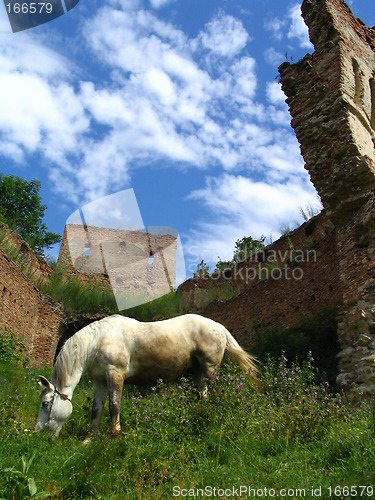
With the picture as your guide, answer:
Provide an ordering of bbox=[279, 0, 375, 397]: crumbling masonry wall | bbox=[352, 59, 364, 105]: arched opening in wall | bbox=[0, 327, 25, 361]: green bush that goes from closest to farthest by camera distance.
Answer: bbox=[279, 0, 375, 397]: crumbling masonry wall < bbox=[352, 59, 364, 105]: arched opening in wall < bbox=[0, 327, 25, 361]: green bush

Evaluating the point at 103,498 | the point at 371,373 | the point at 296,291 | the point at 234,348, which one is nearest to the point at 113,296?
the point at 296,291

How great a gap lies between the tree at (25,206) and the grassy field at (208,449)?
2356 centimetres

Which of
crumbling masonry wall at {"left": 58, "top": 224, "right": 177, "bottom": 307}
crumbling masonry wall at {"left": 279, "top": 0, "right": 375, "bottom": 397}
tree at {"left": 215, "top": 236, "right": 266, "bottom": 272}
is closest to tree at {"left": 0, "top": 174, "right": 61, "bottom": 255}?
crumbling masonry wall at {"left": 58, "top": 224, "right": 177, "bottom": 307}

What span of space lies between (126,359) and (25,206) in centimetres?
2557

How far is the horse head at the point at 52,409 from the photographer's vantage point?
5305mm

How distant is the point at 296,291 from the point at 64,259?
17.9 metres

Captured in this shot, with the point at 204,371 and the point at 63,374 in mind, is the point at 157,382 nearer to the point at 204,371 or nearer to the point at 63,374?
the point at 204,371

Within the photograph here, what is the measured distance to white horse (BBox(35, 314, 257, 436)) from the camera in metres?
5.45

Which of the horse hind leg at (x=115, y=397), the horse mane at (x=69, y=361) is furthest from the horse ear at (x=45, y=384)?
the horse hind leg at (x=115, y=397)

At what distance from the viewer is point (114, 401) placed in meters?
5.50

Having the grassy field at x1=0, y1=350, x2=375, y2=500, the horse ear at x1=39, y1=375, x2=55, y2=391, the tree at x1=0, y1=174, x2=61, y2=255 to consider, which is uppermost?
the tree at x1=0, y1=174, x2=61, y2=255

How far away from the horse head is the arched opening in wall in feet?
26.5

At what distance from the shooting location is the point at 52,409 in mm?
5316

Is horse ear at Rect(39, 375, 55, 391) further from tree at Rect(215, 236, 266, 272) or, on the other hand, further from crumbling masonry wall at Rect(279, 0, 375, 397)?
tree at Rect(215, 236, 266, 272)
